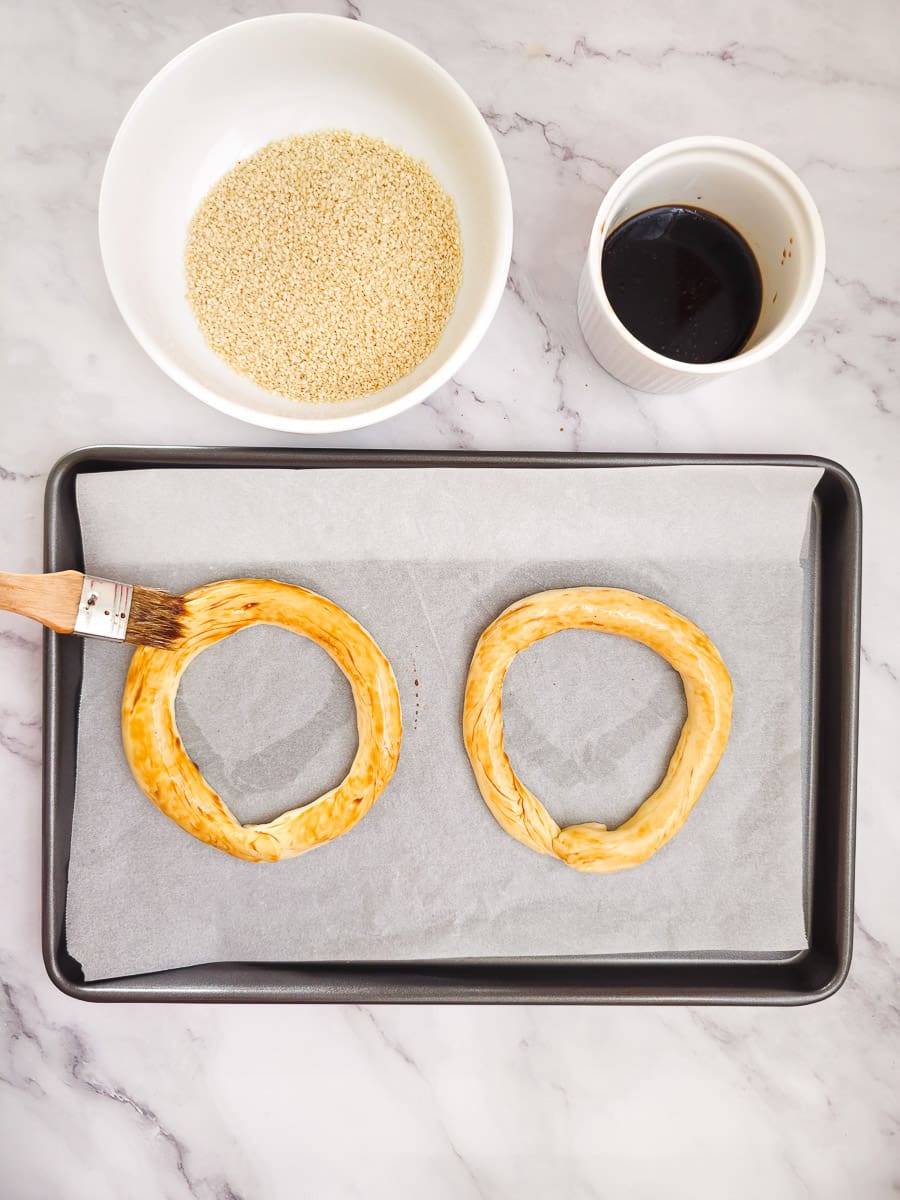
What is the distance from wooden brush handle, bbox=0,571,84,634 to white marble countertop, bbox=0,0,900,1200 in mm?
206

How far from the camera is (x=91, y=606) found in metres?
0.96

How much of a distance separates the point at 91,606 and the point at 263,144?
0.67 meters

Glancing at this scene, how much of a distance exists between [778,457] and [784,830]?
0.49 metres

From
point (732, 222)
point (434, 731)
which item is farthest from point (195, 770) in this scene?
point (732, 222)

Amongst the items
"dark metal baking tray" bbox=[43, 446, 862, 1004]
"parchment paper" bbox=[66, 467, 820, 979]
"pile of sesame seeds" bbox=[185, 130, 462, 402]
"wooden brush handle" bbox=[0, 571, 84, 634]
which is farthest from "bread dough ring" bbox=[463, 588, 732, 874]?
"wooden brush handle" bbox=[0, 571, 84, 634]

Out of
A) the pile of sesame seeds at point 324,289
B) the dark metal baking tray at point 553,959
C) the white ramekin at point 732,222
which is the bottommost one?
the dark metal baking tray at point 553,959

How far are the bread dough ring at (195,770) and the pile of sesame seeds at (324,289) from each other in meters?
0.28

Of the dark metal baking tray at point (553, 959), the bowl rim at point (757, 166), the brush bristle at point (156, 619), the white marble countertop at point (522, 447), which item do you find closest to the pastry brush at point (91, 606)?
the brush bristle at point (156, 619)

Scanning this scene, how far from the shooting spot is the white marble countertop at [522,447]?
1119 mm

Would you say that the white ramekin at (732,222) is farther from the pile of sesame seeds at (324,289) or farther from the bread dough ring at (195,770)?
the bread dough ring at (195,770)

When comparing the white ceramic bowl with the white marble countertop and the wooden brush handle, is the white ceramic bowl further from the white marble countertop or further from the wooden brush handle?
the wooden brush handle

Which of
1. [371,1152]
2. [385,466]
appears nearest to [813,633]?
[385,466]

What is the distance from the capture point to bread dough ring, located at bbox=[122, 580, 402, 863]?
39.6 inches

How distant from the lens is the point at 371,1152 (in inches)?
45.3
